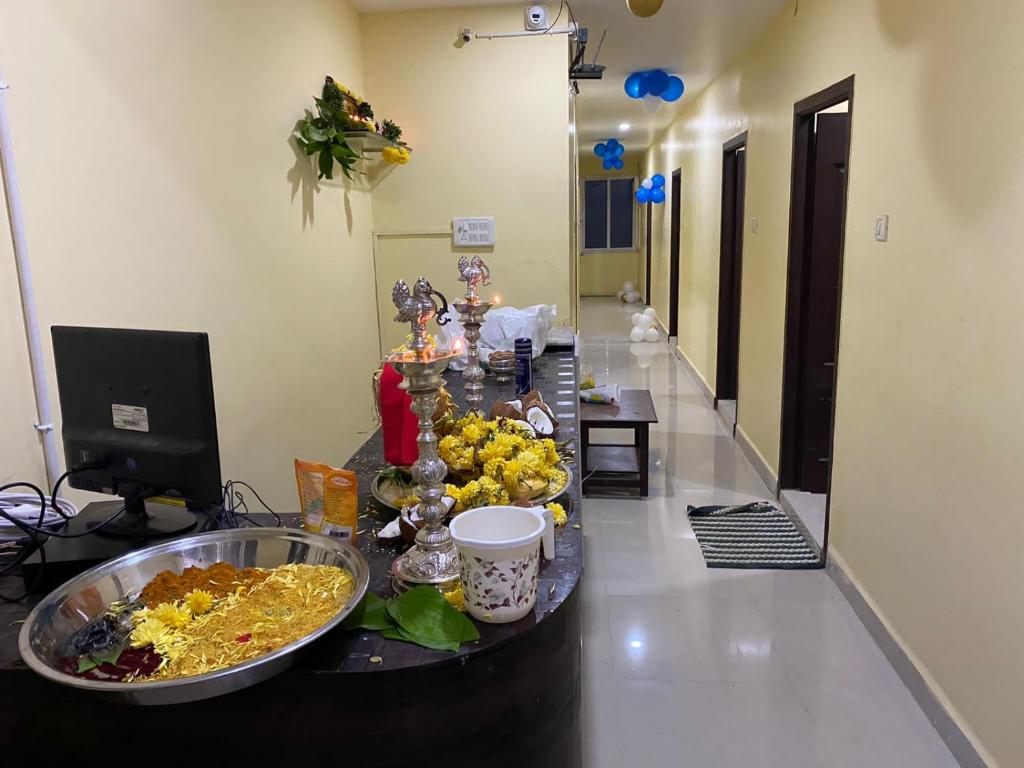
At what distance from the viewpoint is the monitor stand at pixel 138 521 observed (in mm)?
1394

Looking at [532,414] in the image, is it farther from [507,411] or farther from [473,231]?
[473,231]

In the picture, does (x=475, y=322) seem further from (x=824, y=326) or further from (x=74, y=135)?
(x=824, y=326)

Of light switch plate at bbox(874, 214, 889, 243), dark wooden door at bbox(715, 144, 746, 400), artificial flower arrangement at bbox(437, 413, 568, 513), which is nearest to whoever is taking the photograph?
artificial flower arrangement at bbox(437, 413, 568, 513)

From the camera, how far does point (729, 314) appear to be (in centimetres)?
564

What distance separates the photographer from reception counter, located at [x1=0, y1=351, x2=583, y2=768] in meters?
1.09

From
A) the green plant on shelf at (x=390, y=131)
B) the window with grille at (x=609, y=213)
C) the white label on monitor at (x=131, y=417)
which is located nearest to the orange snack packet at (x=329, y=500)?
the white label on monitor at (x=131, y=417)

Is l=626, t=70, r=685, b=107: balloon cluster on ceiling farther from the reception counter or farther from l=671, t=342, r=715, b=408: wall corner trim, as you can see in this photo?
the reception counter

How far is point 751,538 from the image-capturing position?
341cm

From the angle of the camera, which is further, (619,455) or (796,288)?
(619,455)

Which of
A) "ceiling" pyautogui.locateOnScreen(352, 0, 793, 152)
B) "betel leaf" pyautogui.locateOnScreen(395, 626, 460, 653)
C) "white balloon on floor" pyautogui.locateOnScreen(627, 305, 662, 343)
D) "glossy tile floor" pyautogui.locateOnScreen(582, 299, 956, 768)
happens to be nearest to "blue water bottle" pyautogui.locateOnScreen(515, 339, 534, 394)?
"glossy tile floor" pyautogui.locateOnScreen(582, 299, 956, 768)

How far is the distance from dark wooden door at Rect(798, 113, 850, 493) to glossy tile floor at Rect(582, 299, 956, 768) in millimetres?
811

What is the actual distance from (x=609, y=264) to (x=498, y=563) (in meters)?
13.6

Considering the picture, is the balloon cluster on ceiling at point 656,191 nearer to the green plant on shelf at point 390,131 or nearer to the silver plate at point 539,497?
the green plant on shelf at point 390,131

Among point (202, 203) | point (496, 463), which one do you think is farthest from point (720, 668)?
point (202, 203)
